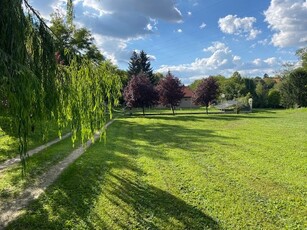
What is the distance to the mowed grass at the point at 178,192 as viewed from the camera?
4594mm

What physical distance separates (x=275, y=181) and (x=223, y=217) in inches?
95.9

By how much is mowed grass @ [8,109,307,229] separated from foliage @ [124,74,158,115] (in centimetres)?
1798

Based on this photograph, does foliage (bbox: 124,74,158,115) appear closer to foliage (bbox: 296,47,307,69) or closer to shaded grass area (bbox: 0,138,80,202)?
shaded grass area (bbox: 0,138,80,202)

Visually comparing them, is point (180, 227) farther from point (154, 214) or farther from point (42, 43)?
point (42, 43)

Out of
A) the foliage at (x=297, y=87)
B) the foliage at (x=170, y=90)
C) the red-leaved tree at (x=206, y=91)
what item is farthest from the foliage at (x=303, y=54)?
the foliage at (x=170, y=90)

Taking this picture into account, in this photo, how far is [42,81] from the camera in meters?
3.90

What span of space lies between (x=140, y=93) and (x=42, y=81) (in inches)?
942

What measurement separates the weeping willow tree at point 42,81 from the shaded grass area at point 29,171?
1238 millimetres

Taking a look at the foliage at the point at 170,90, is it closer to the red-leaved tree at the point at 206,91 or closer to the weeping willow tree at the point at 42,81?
the red-leaved tree at the point at 206,91

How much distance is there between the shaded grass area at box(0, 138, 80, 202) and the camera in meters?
5.98

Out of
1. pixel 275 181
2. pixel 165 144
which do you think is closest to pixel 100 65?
pixel 275 181

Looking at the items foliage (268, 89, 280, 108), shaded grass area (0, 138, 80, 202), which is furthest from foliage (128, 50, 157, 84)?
shaded grass area (0, 138, 80, 202)

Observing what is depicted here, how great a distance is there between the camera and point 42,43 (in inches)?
160

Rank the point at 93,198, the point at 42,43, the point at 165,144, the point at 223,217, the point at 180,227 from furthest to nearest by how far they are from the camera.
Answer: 1. the point at 165,144
2. the point at 93,198
3. the point at 223,217
4. the point at 180,227
5. the point at 42,43
